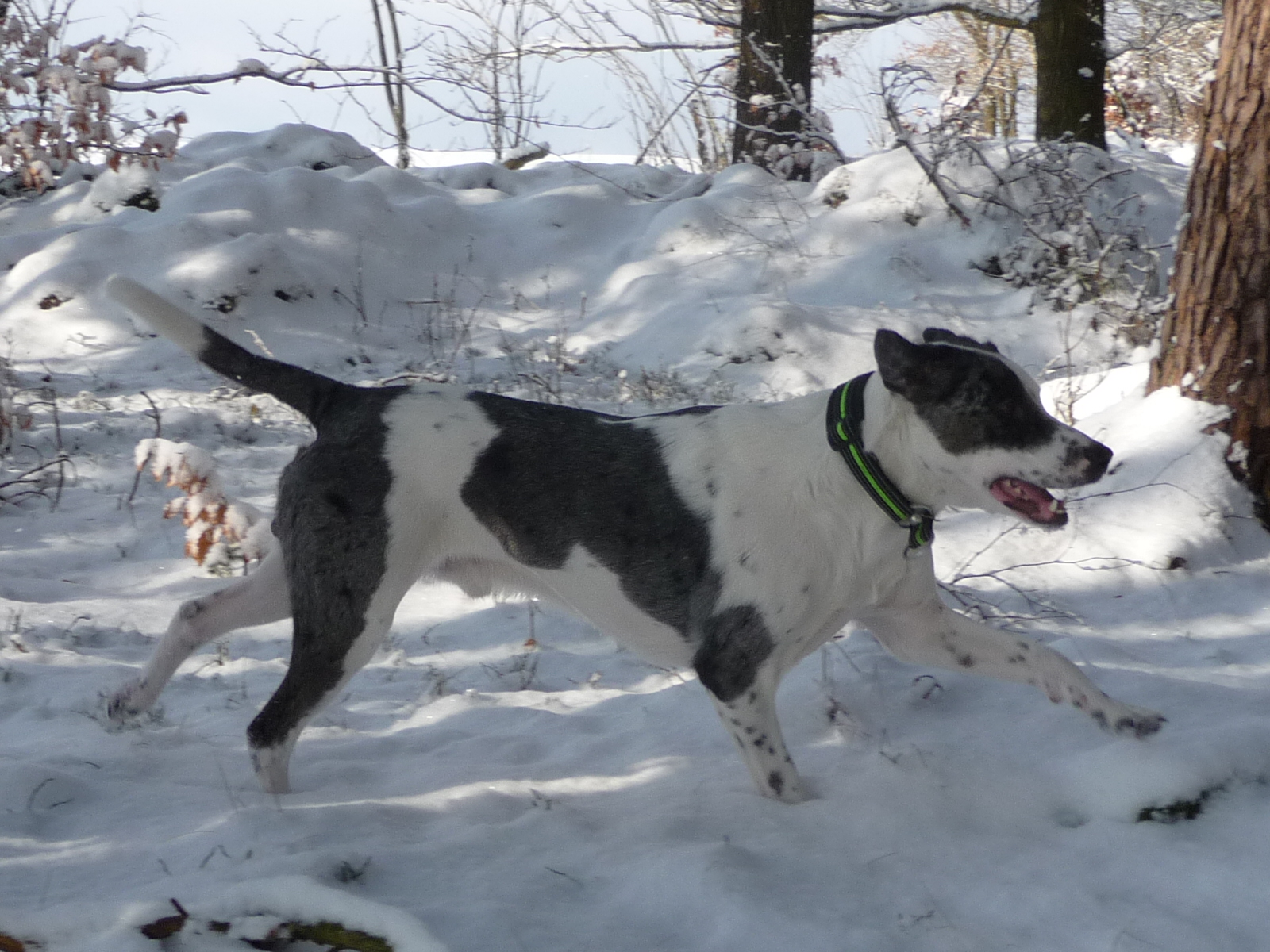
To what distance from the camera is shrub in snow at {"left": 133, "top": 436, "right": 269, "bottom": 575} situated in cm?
463

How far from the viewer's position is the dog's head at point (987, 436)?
3037 millimetres

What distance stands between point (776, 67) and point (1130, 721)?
27.1 ft

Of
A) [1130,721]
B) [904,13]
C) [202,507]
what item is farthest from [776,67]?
[1130,721]

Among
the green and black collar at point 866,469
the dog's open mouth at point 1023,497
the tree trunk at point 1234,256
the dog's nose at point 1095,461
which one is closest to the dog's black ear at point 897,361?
the green and black collar at point 866,469

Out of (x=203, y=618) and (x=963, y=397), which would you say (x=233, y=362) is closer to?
(x=203, y=618)

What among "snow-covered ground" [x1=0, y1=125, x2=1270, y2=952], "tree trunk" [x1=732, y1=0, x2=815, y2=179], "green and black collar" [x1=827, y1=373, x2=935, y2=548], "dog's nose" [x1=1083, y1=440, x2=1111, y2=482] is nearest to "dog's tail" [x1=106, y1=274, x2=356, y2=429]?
"snow-covered ground" [x1=0, y1=125, x2=1270, y2=952]

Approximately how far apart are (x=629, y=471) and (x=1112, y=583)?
227cm

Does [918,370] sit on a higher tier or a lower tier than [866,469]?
higher

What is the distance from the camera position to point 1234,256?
4430 millimetres

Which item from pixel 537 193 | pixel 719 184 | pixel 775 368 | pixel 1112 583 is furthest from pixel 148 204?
pixel 1112 583

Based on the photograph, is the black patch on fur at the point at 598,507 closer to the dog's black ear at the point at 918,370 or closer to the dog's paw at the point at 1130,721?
the dog's black ear at the point at 918,370

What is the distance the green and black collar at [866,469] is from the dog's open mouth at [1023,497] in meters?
0.19

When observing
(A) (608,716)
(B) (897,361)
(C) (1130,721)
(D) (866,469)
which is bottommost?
(A) (608,716)

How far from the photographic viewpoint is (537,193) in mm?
10789
